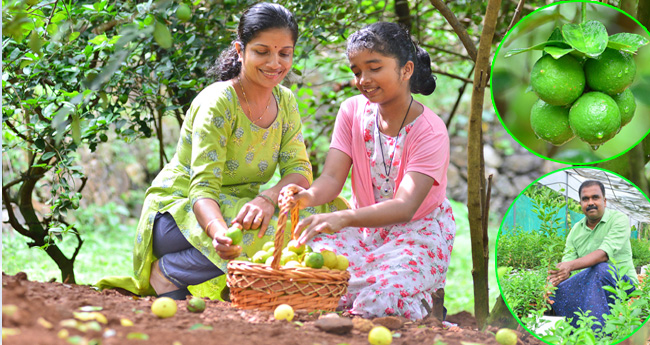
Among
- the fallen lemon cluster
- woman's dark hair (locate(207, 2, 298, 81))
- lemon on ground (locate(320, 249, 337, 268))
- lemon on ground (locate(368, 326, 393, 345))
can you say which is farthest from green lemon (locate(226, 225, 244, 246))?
woman's dark hair (locate(207, 2, 298, 81))

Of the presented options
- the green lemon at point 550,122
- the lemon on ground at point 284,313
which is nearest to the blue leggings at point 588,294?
the green lemon at point 550,122

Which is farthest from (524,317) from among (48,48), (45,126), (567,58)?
(48,48)

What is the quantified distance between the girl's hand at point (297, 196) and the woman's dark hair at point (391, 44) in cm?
66

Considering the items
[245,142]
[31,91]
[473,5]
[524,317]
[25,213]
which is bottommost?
[524,317]

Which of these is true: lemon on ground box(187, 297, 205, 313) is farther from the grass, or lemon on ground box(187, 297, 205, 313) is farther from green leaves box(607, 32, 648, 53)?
the grass

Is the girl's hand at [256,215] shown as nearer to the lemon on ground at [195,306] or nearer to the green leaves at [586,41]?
the lemon on ground at [195,306]

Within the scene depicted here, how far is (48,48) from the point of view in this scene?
9.98 ft

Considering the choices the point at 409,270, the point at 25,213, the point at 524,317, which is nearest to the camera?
the point at 524,317

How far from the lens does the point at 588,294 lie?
2213 mm

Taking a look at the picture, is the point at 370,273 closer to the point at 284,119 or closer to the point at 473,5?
the point at 284,119

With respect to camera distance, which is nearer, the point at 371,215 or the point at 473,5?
the point at 371,215

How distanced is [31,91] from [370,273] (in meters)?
1.91

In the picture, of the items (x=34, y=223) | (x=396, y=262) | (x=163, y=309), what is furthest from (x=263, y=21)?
(x=34, y=223)

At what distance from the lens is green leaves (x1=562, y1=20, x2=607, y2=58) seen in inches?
63.4
